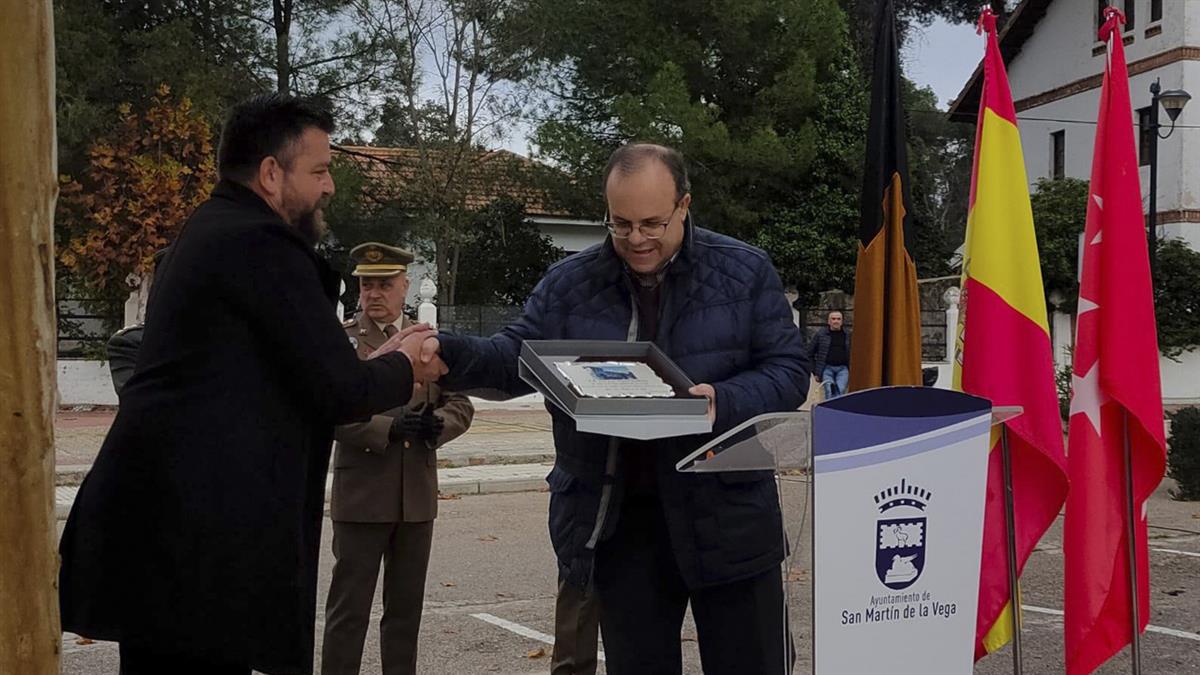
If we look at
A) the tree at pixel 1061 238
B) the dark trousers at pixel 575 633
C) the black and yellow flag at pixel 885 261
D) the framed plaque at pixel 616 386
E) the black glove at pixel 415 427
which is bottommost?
the dark trousers at pixel 575 633

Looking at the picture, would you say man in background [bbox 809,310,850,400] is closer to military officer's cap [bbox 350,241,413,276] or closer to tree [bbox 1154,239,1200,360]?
tree [bbox 1154,239,1200,360]

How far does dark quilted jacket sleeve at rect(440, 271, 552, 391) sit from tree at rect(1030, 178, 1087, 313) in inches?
988

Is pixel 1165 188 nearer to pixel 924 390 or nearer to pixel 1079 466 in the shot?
pixel 1079 466

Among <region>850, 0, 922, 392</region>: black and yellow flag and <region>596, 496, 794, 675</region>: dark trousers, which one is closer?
<region>596, 496, 794, 675</region>: dark trousers

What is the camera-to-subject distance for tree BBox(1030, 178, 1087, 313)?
27172mm

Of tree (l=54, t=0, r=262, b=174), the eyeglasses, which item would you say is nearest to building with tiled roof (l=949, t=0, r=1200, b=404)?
tree (l=54, t=0, r=262, b=174)

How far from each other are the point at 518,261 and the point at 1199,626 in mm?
25798

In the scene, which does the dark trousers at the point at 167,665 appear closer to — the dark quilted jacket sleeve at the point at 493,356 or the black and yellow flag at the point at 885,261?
the dark quilted jacket sleeve at the point at 493,356

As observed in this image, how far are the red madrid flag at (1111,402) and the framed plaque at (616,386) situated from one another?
2.46 meters

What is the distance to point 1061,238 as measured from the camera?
2756cm

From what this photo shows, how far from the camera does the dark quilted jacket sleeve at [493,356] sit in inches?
144

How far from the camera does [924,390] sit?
121 inches

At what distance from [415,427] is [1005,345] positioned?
98.6 inches

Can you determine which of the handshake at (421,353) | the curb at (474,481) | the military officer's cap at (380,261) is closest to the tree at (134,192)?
the curb at (474,481)
